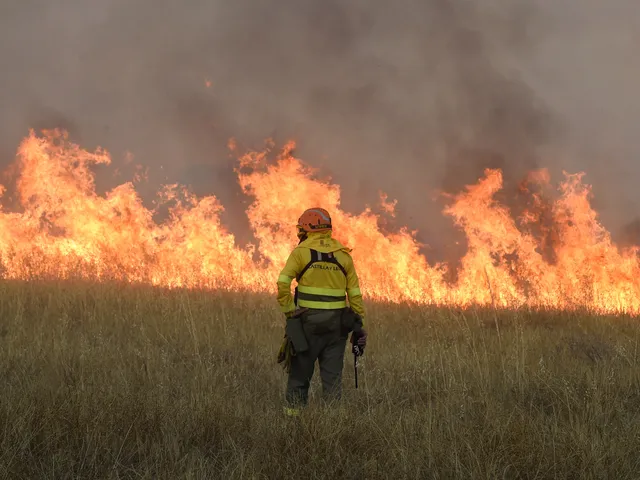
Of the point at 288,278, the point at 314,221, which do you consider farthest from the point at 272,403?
the point at 314,221

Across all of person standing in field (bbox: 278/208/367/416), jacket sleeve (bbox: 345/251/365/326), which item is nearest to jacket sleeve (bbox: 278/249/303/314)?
person standing in field (bbox: 278/208/367/416)

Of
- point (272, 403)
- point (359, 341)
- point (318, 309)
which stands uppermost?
point (318, 309)

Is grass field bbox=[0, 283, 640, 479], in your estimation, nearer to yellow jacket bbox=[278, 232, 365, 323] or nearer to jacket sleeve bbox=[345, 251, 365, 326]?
jacket sleeve bbox=[345, 251, 365, 326]

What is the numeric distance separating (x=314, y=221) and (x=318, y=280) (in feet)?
1.82

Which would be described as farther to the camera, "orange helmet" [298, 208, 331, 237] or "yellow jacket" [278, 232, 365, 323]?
"orange helmet" [298, 208, 331, 237]

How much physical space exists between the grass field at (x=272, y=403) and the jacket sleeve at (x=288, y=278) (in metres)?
0.91

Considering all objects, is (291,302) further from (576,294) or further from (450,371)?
(576,294)

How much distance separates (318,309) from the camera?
18.1ft

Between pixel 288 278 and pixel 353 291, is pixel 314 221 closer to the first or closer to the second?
pixel 288 278

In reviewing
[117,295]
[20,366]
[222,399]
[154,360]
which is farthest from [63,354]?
[117,295]

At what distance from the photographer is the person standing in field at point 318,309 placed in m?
5.48

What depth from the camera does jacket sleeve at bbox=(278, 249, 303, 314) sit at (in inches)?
210

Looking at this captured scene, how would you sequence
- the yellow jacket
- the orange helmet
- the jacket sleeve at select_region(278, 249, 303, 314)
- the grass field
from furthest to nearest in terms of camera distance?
the orange helmet < the yellow jacket < the jacket sleeve at select_region(278, 249, 303, 314) < the grass field

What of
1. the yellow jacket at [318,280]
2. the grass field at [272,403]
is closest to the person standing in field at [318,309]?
the yellow jacket at [318,280]
